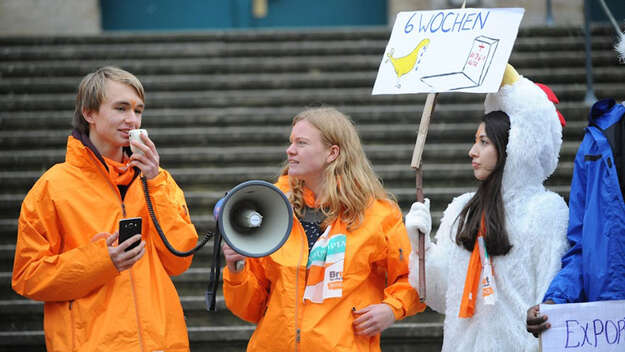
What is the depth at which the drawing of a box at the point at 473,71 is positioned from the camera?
3.42m

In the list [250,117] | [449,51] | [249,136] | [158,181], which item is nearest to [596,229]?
[449,51]

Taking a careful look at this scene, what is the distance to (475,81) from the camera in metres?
3.42

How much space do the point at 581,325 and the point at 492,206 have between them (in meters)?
0.62

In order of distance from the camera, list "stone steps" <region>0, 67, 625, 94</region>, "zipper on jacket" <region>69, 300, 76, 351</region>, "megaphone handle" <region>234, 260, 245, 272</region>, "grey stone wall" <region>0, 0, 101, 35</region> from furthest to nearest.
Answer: "grey stone wall" <region>0, 0, 101, 35</region> → "stone steps" <region>0, 67, 625, 94</region> → "megaphone handle" <region>234, 260, 245, 272</region> → "zipper on jacket" <region>69, 300, 76, 351</region>

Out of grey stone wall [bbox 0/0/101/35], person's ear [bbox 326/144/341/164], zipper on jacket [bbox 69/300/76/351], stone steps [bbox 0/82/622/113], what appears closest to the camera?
zipper on jacket [bbox 69/300/76/351]

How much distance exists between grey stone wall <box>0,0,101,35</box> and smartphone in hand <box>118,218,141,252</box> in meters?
7.44

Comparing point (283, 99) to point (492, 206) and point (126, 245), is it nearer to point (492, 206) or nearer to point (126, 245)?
point (492, 206)

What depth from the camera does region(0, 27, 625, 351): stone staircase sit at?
6.06 metres

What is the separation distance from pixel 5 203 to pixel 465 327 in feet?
14.5

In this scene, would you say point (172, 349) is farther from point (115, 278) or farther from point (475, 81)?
point (475, 81)

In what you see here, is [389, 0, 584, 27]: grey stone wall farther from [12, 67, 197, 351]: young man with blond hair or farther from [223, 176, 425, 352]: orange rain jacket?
[12, 67, 197, 351]: young man with blond hair

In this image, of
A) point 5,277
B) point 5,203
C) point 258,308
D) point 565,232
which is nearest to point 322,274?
point 258,308

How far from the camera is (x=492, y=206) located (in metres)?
3.49

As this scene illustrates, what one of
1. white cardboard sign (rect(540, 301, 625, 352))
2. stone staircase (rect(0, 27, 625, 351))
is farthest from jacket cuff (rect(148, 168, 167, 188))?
stone staircase (rect(0, 27, 625, 351))
